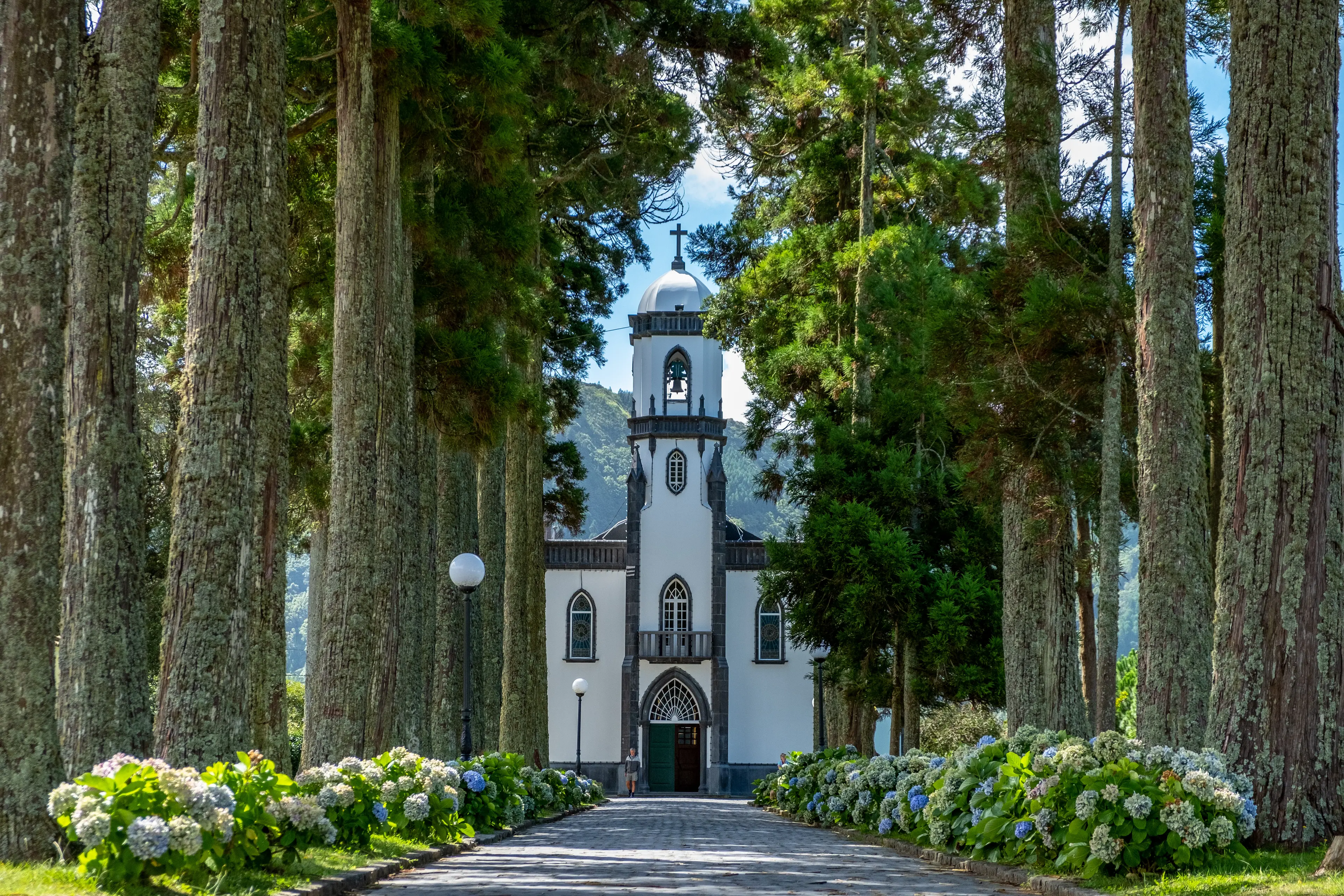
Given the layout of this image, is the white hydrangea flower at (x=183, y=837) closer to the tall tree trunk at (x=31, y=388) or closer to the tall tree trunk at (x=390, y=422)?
the tall tree trunk at (x=31, y=388)

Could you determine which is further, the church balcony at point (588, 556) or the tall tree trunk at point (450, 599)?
the church balcony at point (588, 556)

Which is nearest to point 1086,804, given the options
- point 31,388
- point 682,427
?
point 31,388

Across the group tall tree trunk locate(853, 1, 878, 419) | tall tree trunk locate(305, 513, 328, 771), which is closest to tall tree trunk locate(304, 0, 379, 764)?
tall tree trunk locate(305, 513, 328, 771)

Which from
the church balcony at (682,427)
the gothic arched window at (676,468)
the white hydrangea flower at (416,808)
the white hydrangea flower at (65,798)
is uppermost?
the church balcony at (682,427)

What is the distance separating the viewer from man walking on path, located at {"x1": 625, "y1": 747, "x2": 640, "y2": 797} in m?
44.9

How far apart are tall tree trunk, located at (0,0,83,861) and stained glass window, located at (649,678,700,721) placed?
40.1m

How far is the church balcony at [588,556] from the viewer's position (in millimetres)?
47594

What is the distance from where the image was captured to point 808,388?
1078 inches

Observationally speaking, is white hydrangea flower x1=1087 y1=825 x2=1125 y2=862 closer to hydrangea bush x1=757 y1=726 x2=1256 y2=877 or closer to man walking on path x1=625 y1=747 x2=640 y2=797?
hydrangea bush x1=757 y1=726 x2=1256 y2=877

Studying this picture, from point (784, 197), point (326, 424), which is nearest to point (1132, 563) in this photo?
point (784, 197)

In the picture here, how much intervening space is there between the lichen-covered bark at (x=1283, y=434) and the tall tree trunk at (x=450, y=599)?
1249 centimetres

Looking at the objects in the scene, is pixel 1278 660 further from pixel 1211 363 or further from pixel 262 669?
pixel 262 669

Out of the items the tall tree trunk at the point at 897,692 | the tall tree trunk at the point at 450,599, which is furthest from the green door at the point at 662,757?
the tall tree trunk at the point at 450,599

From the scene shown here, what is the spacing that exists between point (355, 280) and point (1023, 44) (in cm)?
694
